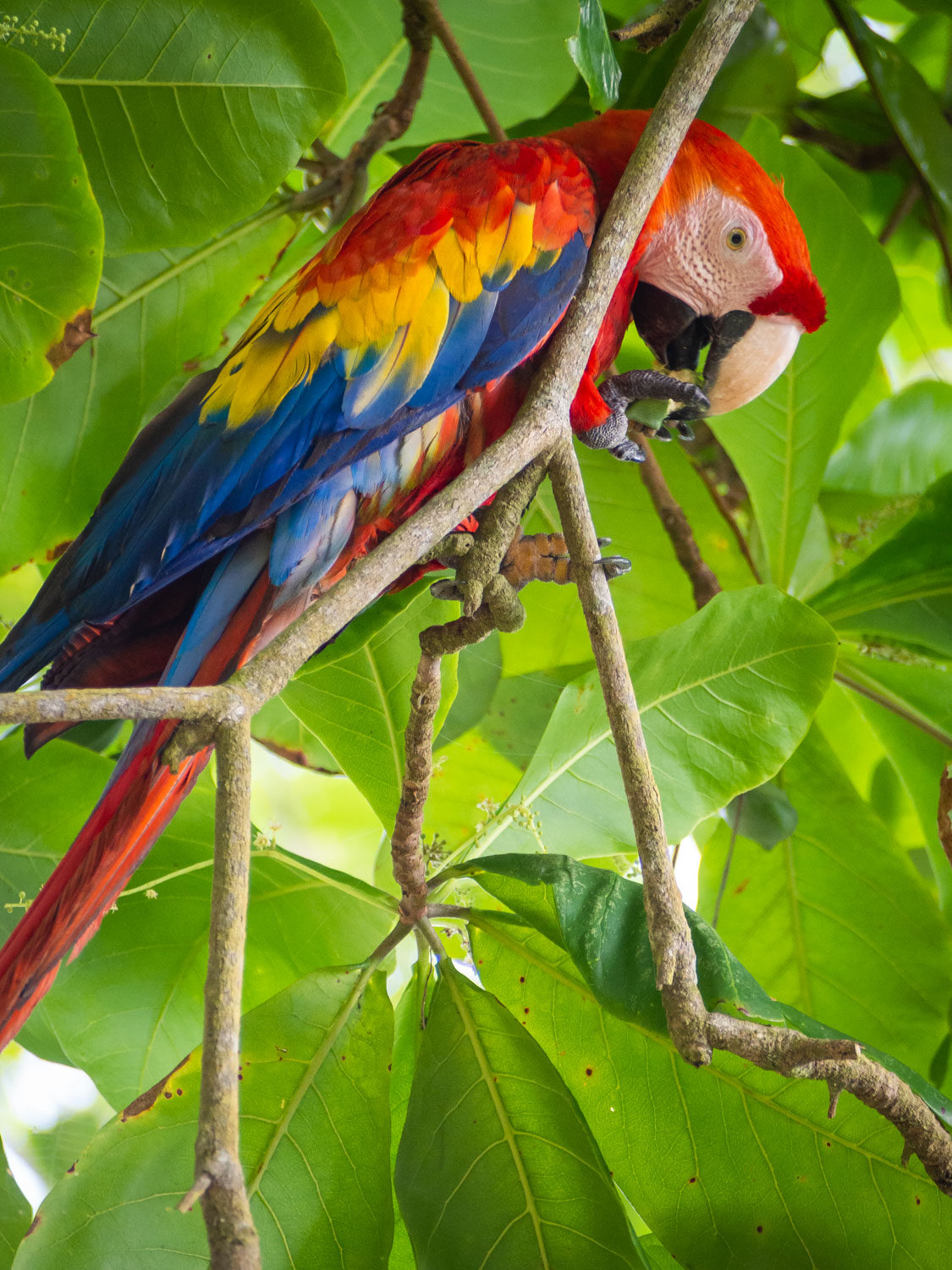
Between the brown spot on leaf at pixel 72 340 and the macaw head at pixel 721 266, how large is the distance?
393 mm

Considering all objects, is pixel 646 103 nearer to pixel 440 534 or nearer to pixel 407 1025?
pixel 440 534

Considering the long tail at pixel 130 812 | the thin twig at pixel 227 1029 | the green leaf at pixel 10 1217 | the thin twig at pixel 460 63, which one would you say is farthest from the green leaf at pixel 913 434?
the green leaf at pixel 10 1217

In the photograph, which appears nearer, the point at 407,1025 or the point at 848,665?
the point at 407,1025

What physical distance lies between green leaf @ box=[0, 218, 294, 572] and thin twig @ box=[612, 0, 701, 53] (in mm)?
416

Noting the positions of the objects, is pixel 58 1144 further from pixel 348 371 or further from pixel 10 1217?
pixel 348 371

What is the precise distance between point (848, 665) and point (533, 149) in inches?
21.6

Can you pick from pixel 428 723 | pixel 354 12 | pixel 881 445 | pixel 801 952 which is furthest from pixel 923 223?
pixel 428 723

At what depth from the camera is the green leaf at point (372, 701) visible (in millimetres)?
740

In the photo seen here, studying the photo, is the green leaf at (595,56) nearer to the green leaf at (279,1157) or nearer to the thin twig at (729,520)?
the thin twig at (729,520)

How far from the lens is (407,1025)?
0.73 meters

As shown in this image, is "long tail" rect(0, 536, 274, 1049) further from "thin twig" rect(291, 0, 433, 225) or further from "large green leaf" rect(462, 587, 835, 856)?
"thin twig" rect(291, 0, 433, 225)

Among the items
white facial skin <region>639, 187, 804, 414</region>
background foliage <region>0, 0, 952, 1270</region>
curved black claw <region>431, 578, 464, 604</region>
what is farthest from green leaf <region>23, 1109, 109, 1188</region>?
white facial skin <region>639, 187, 804, 414</region>

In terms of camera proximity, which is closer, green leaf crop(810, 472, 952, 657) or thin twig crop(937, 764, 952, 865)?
thin twig crop(937, 764, 952, 865)

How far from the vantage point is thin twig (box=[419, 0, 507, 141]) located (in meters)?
0.80
